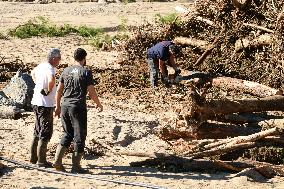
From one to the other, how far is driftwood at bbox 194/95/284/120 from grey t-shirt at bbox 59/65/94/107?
1836 millimetres

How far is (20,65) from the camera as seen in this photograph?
16.2 meters

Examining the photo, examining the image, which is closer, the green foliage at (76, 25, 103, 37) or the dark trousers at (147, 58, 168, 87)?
the dark trousers at (147, 58, 168, 87)

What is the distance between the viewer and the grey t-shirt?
7941 millimetres

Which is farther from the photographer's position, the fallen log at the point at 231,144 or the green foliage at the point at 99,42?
the green foliage at the point at 99,42

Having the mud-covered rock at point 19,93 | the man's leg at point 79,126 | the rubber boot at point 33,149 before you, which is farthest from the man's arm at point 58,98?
the mud-covered rock at point 19,93

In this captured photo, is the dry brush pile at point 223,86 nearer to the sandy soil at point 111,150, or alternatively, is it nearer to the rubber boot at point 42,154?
the sandy soil at point 111,150

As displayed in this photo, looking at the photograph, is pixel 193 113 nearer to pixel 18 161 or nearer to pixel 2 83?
pixel 18 161

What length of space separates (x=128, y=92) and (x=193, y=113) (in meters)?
5.14

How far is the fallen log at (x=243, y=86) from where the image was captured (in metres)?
12.6

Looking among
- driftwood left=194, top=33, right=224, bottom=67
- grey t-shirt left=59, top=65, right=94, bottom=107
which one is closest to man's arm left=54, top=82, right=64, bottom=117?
grey t-shirt left=59, top=65, right=94, bottom=107

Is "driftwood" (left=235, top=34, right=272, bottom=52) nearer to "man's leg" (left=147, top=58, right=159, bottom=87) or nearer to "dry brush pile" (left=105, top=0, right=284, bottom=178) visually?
"dry brush pile" (left=105, top=0, right=284, bottom=178)

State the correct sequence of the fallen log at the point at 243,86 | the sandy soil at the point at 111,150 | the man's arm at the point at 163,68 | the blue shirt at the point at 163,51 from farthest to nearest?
the man's arm at the point at 163,68 < the blue shirt at the point at 163,51 < the fallen log at the point at 243,86 < the sandy soil at the point at 111,150

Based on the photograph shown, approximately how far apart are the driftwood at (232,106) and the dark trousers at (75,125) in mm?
1895

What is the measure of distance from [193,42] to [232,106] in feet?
21.2
